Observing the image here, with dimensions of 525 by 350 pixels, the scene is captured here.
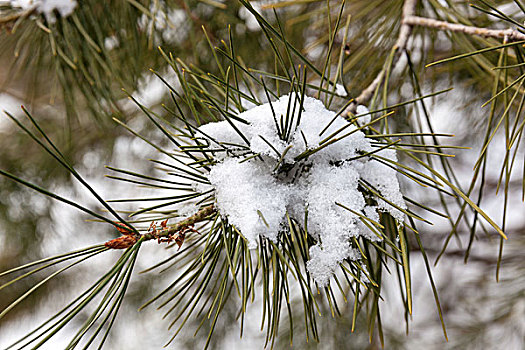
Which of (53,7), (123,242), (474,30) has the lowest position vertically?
(123,242)

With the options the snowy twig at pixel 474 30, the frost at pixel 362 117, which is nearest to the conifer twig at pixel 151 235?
the frost at pixel 362 117

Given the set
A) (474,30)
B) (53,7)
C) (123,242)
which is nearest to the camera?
(123,242)

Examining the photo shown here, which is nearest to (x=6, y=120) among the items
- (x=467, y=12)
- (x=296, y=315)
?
(x=296, y=315)

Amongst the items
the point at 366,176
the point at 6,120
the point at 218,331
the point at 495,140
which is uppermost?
the point at 6,120

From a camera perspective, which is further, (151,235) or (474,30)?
(474,30)

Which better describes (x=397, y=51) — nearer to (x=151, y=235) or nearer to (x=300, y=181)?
(x=300, y=181)

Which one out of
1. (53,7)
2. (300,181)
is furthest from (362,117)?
(53,7)

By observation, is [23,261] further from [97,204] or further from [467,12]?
[467,12]
